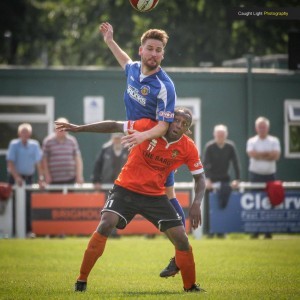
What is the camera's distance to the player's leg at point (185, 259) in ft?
34.1

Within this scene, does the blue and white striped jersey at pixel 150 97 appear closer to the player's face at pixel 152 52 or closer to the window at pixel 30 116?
the player's face at pixel 152 52

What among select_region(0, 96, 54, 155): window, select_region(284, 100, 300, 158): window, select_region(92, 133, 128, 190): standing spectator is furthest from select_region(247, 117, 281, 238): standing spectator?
select_region(0, 96, 54, 155): window

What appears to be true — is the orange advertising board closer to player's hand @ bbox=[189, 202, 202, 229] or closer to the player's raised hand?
player's hand @ bbox=[189, 202, 202, 229]

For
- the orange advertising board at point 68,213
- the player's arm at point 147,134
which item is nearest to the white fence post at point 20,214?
the orange advertising board at point 68,213

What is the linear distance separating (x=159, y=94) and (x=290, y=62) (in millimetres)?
5740

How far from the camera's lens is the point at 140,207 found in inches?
412

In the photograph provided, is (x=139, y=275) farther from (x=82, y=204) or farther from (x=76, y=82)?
(x=76, y=82)

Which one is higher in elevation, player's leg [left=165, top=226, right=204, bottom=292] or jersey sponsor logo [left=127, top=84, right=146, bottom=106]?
Result: jersey sponsor logo [left=127, top=84, right=146, bottom=106]

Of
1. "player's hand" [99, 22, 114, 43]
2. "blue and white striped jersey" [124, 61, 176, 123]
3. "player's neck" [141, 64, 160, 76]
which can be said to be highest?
"player's hand" [99, 22, 114, 43]

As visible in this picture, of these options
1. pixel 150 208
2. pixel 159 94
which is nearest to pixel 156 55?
pixel 159 94

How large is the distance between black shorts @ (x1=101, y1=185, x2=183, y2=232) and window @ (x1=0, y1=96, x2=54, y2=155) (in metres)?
13.3

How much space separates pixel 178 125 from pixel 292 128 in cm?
1518

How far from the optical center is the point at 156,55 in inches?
409

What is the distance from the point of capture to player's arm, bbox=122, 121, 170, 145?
1003 centimetres
